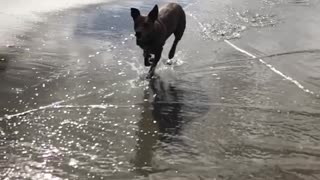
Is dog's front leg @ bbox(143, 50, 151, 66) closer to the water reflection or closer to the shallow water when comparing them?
the shallow water

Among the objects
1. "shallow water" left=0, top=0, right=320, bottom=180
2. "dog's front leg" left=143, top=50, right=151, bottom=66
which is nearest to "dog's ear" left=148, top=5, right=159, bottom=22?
"dog's front leg" left=143, top=50, right=151, bottom=66

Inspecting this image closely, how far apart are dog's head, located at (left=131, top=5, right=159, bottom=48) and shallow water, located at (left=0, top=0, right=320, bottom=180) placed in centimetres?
52

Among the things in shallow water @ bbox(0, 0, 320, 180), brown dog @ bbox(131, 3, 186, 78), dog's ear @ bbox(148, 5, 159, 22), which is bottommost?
shallow water @ bbox(0, 0, 320, 180)

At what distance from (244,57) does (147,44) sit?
1.85m

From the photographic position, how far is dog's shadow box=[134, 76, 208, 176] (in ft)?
14.2

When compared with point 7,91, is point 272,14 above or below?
below

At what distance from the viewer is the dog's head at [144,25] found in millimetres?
6047

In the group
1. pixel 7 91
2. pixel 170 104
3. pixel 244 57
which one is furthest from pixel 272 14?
pixel 7 91

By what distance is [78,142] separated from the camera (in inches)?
179

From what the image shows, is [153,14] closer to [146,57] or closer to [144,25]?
[144,25]

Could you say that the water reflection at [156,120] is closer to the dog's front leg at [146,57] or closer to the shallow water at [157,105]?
the shallow water at [157,105]

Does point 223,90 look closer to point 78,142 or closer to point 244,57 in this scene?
point 244,57

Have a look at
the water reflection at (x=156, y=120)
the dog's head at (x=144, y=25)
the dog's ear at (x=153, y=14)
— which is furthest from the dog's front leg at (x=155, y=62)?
the dog's ear at (x=153, y=14)

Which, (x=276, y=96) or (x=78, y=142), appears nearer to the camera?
(x=78, y=142)
